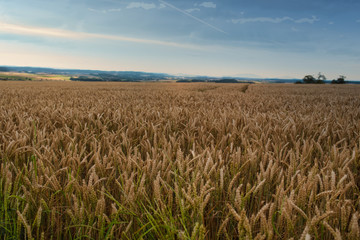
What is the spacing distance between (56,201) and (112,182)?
1.04 ft

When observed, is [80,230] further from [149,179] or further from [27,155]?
[27,155]

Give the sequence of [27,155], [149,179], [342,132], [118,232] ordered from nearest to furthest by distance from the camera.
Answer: [118,232] < [149,179] < [27,155] < [342,132]

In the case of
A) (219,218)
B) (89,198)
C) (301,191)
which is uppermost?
(301,191)

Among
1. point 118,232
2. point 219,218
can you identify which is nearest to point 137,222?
point 118,232

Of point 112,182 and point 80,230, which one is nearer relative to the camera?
point 80,230

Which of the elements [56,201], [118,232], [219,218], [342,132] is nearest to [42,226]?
[56,201]

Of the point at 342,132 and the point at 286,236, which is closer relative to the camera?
the point at 286,236

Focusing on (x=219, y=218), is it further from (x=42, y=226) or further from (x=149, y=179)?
(x=42, y=226)

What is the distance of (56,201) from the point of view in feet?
3.69

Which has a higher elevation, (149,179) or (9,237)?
(149,179)

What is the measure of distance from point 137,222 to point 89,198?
0.78 feet

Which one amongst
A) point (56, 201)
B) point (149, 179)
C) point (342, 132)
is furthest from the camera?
point (342, 132)

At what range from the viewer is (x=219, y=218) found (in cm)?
116

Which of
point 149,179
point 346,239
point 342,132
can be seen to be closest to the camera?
point 346,239
